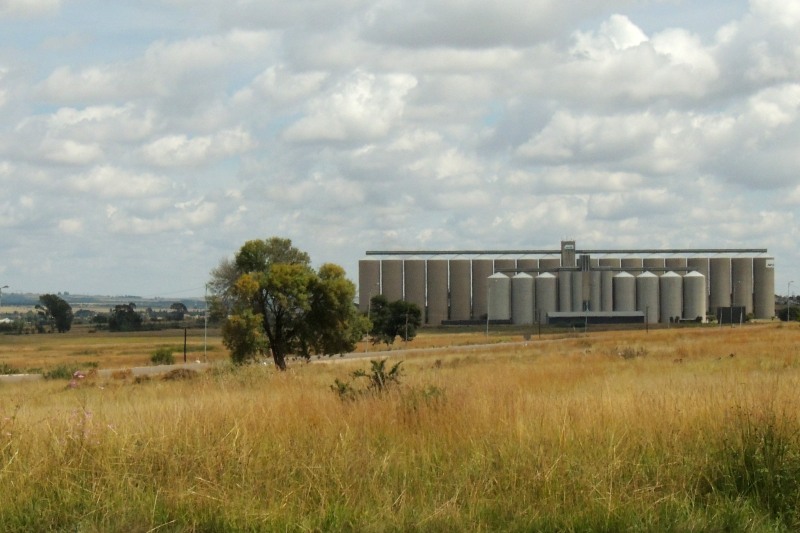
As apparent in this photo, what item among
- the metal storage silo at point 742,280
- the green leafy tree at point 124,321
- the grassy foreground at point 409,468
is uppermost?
the metal storage silo at point 742,280

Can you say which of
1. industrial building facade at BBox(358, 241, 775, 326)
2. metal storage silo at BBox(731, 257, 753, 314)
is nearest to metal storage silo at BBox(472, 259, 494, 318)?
industrial building facade at BBox(358, 241, 775, 326)

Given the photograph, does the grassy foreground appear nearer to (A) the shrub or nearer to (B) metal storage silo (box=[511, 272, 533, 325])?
(A) the shrub

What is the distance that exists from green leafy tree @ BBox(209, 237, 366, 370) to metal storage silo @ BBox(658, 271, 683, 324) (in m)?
98.2

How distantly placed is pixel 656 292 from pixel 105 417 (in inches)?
5102

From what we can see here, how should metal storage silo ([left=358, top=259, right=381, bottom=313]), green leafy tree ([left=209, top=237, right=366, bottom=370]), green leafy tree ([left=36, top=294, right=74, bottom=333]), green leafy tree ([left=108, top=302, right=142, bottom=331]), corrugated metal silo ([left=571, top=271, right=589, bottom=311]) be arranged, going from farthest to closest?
green leafy tree ([left=36, top=294, right=74, bottom=333]) < green leafy tree ([left=108, top=302, right=142, bottom=331]) < metal storage silo ([left=358, top=259, right=381, bottom=313]) < corrugated metal silo ([left=571, top=271, right=589, bottom=311]) < green leafy tree ([left=209, top=237, right=366, bottom=370])

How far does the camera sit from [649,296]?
13338 centimetres

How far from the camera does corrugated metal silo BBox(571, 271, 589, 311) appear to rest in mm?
132000

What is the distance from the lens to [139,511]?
24.2 feet

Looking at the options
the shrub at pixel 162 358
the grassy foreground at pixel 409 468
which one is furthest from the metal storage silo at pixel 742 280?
the grassy foreground at pixel 409 468

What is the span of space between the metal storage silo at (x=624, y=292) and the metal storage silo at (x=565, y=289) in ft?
22.1

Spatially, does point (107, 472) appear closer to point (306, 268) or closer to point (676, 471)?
point (676, 471)

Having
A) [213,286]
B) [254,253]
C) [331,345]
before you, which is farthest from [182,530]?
[213,286]

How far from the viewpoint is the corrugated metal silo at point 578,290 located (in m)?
132

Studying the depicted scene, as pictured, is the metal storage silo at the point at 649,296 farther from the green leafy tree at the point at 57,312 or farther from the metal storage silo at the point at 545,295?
the green leafy tree at the point at 57,312
